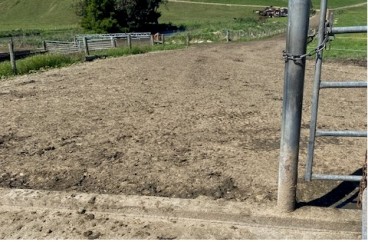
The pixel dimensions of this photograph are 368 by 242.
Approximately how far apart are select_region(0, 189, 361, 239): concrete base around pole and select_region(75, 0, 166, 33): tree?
4665 centimetres

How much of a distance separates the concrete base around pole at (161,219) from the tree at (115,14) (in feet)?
153

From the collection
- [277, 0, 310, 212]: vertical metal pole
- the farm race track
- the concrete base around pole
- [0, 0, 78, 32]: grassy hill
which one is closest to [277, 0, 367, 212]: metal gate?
[277, 0, 310, 212]: vertical metal pole

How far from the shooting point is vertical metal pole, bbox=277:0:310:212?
10.8 ft

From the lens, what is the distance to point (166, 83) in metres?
10.5

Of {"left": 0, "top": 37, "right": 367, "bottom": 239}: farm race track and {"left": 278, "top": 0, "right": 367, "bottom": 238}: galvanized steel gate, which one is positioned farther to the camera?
{"left": 0, "top": 37, "right": 367, "bottom": 239}: farm race track

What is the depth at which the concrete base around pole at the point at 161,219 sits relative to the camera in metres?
3.40

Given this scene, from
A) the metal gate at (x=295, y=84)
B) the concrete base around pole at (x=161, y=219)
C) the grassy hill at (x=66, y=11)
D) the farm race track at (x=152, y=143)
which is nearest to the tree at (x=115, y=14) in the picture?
the grassy hill at (x=66, y=11)

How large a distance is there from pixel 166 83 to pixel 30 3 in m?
105

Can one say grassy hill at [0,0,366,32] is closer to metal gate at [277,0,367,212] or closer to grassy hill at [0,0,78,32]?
grassy hill at [0,0,78,32]

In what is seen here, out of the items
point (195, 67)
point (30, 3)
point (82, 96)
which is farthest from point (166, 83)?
point (30, 3)

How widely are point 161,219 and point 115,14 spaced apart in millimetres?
48931

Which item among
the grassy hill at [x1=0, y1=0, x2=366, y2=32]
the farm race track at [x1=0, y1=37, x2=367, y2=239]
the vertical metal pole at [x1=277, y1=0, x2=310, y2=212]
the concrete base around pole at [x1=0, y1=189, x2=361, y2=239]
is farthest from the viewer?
the grassy hill at [x1=0, y1=0, x2=366, y2=32]

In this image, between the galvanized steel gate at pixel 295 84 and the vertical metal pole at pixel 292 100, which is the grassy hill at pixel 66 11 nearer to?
the galvanized steel gate at pixel 295 84

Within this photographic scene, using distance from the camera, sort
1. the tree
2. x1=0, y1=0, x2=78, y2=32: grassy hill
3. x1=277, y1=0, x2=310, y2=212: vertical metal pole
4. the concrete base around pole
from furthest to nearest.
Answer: x1=0, y1=0, x2=78, y2=32: grassy hill, the tree, the concrete base around pole, x1=277, y1=0, x2=310, y2=212: vertical metal pole
